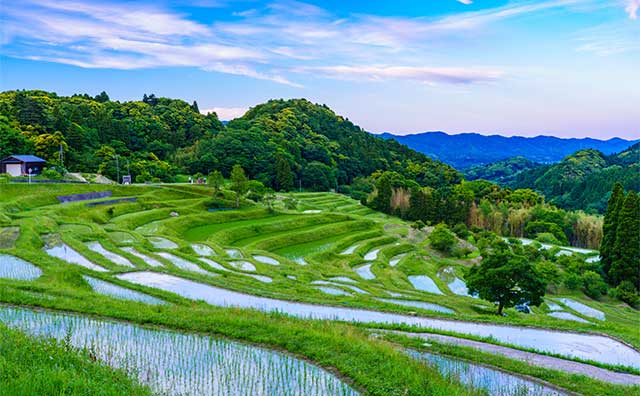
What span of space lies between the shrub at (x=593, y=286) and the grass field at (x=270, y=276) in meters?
0.88

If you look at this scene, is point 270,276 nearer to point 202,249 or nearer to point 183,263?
point 183,263

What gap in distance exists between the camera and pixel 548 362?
10.0 m

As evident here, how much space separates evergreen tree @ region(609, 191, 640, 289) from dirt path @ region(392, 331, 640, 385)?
3108cm

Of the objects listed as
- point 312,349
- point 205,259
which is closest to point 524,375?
point 312,349

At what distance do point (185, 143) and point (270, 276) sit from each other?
70.6 metres

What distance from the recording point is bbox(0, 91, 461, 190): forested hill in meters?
60.0

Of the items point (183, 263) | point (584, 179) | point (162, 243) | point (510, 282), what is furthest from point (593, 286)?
point (584, 179)

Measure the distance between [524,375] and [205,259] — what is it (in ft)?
60.8

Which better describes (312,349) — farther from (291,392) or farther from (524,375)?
(524,375)

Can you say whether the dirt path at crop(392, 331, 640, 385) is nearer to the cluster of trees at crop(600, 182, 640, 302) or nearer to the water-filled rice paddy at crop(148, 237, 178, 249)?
the water-filled rice paddy at crop(148, 237, 178, 249)

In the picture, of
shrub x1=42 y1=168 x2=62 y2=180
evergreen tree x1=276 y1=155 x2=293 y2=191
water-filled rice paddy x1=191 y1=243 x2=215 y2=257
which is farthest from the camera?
evergreen tree x1=276 y1=155 x2=293 y2=191

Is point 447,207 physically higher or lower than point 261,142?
lower

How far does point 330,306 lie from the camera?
591 inches

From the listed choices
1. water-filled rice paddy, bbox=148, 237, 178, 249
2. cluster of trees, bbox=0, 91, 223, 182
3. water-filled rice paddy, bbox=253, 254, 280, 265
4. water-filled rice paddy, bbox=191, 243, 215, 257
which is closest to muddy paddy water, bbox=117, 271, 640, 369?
water-filled rice paddy, bbox=253, 254, 280, 265
